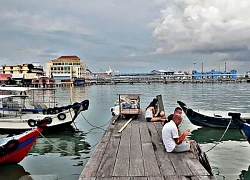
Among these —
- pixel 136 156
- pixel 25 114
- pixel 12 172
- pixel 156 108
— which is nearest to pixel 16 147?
pixel 12 172

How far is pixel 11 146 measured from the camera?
10.5m

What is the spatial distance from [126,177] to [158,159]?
152cm

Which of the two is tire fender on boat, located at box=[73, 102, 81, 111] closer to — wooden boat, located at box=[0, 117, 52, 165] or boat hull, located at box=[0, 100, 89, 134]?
boat hull, located at box=[0, 100, 89, 134]

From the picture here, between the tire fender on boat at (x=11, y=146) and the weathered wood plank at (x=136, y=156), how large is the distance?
3820mm

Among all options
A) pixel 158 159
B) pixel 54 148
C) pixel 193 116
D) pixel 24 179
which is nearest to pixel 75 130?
pixel 54 148

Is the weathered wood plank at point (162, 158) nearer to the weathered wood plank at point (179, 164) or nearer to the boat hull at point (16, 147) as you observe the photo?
the weathered wood plank at point (179, 164)

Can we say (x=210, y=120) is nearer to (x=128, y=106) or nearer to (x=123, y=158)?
(x=128, y=106)

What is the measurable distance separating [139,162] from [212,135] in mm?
11210

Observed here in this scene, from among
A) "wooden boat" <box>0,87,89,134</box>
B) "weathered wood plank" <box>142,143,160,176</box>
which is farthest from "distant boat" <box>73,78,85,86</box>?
"weathered wood plank" <box>142,143,160,176</box>

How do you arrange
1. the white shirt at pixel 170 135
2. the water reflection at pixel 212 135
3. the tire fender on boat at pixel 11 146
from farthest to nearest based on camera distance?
1. the water reflection at pixel 212 135
2. the tire fender on boat at pixel 11 146
3. the white shirt at pixel 170 135

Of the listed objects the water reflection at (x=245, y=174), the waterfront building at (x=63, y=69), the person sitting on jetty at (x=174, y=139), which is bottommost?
the water reflection at (x=245, y=174)

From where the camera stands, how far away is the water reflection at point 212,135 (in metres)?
16.6

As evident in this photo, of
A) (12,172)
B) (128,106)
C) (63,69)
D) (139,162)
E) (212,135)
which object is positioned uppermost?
(63,69)

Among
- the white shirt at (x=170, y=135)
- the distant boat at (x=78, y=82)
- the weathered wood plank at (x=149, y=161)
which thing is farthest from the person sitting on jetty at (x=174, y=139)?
the distant boat at (x=78, y=82)
